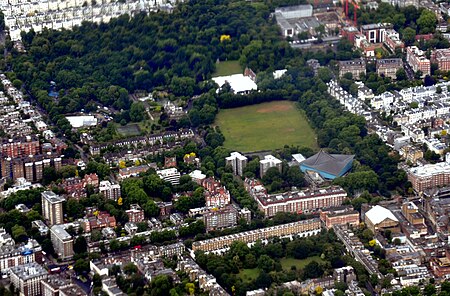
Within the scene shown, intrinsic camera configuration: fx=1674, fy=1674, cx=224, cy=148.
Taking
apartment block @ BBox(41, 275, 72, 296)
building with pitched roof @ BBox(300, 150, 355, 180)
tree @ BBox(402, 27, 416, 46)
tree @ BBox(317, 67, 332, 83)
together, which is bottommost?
apartment block @ BBox(41, 275, 72, 296)

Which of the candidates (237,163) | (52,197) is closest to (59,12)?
(237,163)

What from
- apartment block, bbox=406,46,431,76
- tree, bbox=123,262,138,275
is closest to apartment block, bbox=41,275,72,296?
tree, bbox=123,262,138,275

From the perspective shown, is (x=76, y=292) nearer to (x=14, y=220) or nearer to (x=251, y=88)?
(x=14, y=220)

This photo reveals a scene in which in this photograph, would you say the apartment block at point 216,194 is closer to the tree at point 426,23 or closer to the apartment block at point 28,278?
the apartment block at point 28,278

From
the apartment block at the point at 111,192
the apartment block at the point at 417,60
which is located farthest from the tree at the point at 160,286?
the apartment block at the point at 417,60

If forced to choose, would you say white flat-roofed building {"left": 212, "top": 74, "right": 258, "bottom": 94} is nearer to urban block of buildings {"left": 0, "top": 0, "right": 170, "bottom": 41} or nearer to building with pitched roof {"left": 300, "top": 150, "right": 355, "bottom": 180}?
urban block of buildings {"left": 0, "top": 0, "right": 170, "bottom": 41}
